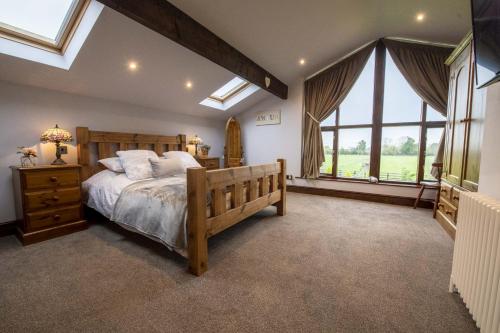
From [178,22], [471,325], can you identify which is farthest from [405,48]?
[471,325]

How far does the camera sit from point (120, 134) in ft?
10.5

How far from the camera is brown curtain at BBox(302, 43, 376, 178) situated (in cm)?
395

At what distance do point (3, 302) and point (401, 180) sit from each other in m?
5.08

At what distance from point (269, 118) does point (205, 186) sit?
3605 millimetres

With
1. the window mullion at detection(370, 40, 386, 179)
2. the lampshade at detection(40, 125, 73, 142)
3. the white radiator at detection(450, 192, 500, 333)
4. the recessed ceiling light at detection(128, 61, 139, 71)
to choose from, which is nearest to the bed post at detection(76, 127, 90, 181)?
the lampshade at detection(40, 125, 73, 142)

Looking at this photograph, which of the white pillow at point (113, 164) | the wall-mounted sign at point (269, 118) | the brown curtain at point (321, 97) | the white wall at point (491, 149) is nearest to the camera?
the white wall at point (491, 149)

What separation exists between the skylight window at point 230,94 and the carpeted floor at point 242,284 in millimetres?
3017

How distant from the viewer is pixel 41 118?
100 inches

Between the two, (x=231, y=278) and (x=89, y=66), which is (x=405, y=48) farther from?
(x=89, y=66)

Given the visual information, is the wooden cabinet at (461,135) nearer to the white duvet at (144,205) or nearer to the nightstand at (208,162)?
the white duvet at (144,205)

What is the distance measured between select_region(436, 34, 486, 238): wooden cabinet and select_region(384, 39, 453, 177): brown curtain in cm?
56

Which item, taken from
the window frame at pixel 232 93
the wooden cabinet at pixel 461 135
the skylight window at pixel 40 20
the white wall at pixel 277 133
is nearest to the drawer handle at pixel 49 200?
the skylight window at pixel 40 20

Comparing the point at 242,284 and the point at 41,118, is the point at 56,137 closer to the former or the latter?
Result: the point at 41,118

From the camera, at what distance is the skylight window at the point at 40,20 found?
1985 mm
